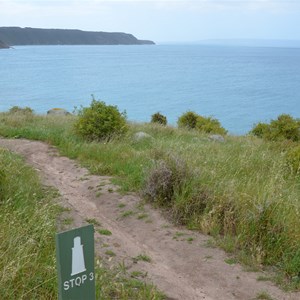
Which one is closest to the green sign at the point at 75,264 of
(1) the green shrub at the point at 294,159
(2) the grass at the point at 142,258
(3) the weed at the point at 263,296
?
(3) the weed at the point at 263,296

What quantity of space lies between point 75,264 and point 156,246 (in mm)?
3447

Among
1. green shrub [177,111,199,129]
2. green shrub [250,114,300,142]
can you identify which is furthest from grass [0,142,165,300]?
green shrub [177,111,199,129]

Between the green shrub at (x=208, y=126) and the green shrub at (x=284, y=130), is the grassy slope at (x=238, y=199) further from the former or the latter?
the green shrub at (x=208, y=126)

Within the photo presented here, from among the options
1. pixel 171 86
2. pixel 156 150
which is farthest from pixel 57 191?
pixel 171 86

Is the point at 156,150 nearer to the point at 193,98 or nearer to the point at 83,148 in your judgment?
the point at 83,148

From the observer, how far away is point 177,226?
20.9ft

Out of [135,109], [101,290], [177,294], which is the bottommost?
[135,109]

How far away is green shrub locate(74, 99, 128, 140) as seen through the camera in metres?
12.0

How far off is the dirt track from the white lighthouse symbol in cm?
197

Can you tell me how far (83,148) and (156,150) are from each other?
255 cm

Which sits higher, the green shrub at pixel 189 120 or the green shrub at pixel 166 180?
the green shrub at pixel 166 180

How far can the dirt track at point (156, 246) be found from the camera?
479 centimetres

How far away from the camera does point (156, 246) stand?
5816 mm

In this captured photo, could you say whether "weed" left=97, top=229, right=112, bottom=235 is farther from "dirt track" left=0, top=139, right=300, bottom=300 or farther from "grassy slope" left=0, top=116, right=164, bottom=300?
"grassy slope" left=0, top=116, right=164, bottom=300
